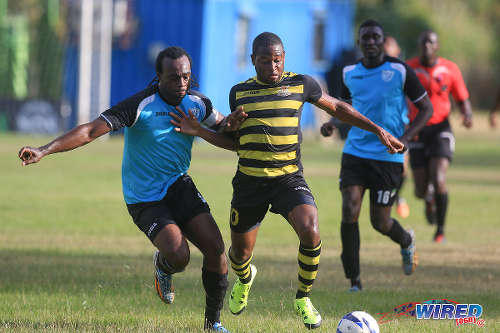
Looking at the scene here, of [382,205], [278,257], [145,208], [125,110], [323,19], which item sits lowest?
[323,19]

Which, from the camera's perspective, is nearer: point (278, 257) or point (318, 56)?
point (278, 257)

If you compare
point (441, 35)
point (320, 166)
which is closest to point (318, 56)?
point (320, 166)

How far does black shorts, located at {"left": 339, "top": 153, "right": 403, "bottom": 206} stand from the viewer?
31.5 feet

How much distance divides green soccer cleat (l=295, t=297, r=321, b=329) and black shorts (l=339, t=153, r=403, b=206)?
8.18ft

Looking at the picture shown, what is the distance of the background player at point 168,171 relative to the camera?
714 centimetres

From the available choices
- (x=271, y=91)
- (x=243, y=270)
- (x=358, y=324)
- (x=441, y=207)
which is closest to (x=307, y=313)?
(x=358, y=324)

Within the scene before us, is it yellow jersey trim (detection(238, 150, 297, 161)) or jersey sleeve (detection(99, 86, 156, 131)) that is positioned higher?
jersey sleeve (detection(99, 86, 156, 131))

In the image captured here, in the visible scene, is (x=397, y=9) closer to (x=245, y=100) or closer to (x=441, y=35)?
(x=441, y=35)

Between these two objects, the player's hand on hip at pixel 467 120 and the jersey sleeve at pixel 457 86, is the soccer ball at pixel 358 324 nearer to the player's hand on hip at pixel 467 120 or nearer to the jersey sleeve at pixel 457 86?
the jersey sleeve at pixel 457 86

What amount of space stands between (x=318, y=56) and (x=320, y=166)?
20617mm

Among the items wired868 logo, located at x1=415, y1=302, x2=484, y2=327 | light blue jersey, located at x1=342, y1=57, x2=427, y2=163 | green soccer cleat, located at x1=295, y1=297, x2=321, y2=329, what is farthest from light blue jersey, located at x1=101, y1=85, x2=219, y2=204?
light blue jersey, located at x1=342, y1=57, x2=427, y2=163

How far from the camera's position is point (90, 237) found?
42.9 ft

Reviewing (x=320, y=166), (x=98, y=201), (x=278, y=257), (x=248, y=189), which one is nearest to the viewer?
(x=248, y=189)

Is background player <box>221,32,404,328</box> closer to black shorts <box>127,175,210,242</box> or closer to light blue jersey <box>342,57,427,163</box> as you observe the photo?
black shorts <box>127,175,210,242</box>
